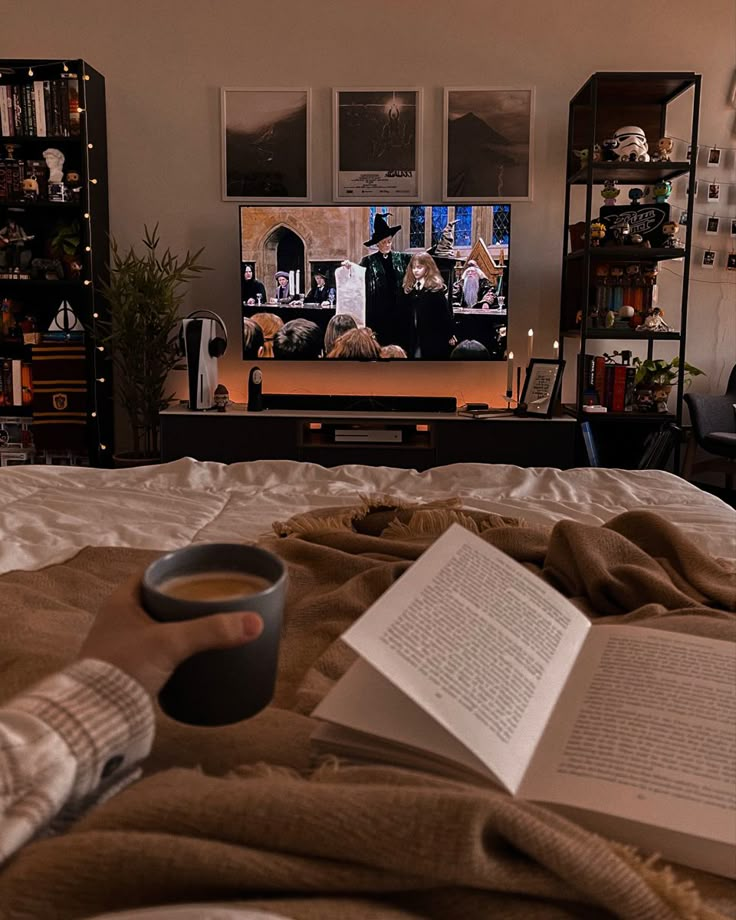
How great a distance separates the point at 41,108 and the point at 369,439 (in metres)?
2.10

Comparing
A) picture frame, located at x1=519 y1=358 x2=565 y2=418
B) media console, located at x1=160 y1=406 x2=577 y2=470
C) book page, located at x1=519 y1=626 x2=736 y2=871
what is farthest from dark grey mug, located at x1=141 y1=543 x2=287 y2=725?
picture frame, located at x1=519 y1=358 x2=565 y2=418

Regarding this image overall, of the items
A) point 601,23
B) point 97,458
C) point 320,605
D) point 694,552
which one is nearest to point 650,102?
point 601,23

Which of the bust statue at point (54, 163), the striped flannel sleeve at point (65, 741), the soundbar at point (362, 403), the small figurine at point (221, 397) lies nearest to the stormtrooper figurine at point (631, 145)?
the soundbar at point (362, 403)

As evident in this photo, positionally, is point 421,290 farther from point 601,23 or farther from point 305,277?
point 601,23

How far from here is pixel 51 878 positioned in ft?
1.60

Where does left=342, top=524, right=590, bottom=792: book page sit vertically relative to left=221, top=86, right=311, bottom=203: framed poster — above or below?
below

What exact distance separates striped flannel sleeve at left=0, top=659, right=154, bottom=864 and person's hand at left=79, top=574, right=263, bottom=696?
11 mm

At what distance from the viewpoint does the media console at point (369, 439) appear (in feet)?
12.4

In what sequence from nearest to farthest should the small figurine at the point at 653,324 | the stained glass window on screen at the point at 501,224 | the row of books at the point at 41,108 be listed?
the small figurine at the point at 653,324 < the row of books at the point at 41,108 < the stained glass window on screen at the point at 501,224

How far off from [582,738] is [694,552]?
→ 1.94ft

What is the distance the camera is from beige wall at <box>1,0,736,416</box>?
402 cm

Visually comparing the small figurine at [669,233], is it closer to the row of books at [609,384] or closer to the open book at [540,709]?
the row of books at [609,384]

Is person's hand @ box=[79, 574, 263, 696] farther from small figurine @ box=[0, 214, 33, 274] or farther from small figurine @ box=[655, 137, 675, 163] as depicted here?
small figurine @ box=[0, 214, 33, 274]

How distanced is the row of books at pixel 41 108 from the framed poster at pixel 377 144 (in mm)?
1199
